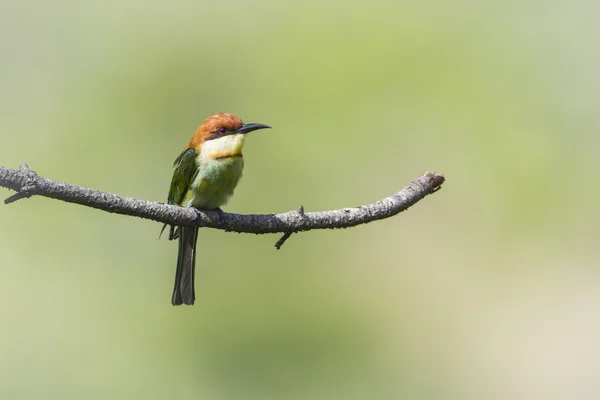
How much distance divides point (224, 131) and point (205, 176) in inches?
10.2

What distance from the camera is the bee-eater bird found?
10.3 ft

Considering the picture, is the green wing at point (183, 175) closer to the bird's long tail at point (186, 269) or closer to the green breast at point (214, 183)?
the green breast at point (214, 183)

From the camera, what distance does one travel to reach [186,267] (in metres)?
3.24

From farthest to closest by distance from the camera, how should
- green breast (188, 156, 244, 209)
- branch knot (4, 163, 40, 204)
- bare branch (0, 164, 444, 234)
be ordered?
green breast (188, 156, 244, 209) → bare branch (0, 164, 444, 234) → branch knot (4, 163, 40, 204)

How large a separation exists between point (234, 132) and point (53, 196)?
1.42 m

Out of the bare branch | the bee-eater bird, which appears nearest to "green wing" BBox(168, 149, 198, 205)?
the bee-eater bird

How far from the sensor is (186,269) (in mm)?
3230

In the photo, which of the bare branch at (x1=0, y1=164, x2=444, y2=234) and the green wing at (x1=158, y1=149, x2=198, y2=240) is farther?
the green wing at (x1=158, y1=149, x2=198, y2=240)

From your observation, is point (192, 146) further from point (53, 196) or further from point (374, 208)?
point (53, 196)

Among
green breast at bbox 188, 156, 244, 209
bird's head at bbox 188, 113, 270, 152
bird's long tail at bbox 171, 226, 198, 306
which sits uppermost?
bird's head at bbox 188, 113, 270, 152

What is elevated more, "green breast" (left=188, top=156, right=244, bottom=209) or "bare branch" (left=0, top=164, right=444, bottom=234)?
"green breast" (left=188, top=156, right=244, bottom=209)

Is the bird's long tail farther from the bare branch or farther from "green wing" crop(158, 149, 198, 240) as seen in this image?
the bare branch

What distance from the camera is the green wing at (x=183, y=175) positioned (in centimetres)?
321

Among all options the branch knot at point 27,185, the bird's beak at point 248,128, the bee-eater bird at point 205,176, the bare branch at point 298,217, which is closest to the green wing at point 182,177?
the bee-eater bird at point 205,176
